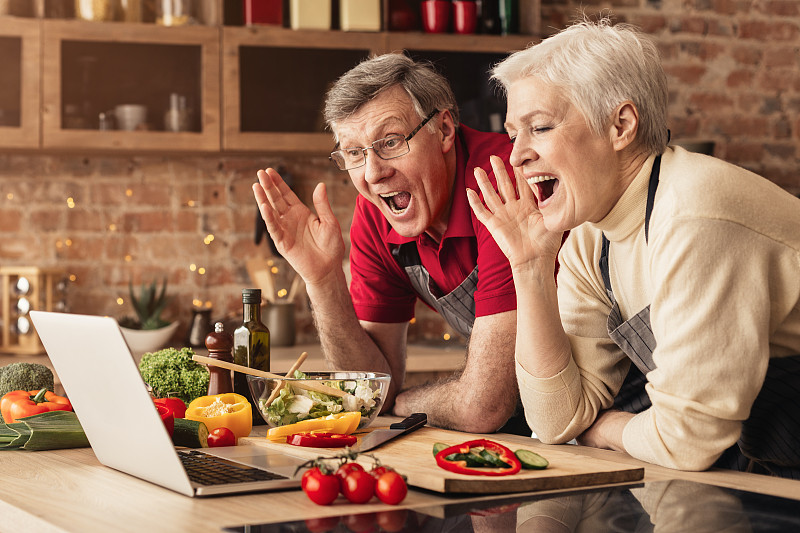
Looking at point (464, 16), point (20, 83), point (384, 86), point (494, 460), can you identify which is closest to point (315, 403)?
point (494, 460)

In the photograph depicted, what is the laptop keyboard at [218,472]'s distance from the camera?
119cm

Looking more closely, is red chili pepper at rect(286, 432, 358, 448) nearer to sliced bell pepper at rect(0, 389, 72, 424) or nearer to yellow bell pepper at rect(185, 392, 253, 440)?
yellow bell pepper at rect(185, 392, 253, 440)

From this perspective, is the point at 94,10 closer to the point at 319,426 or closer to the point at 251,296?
the point at 251,296

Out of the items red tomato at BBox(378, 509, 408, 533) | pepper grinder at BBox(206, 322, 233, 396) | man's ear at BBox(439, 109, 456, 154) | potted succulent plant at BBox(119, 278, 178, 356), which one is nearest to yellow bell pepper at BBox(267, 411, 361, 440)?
pepper grinder at BBox(206, 322, 233, 396)

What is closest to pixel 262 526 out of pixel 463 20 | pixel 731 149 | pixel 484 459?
pixel 484 459

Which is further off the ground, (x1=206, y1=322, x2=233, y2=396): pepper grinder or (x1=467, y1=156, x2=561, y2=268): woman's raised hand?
(x1=467, y1=156, x2=561, y2=268): woman's raised hand

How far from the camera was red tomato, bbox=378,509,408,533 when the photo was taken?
0.99m

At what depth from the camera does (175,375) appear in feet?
5.78

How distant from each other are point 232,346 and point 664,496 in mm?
964

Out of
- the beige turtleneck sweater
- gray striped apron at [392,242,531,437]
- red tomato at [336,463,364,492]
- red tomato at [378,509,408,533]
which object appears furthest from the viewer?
gray striped apron at [392,242,531,437]

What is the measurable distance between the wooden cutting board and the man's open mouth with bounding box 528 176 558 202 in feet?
1.49

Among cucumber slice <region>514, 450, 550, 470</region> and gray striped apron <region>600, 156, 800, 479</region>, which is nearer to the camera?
cucumber slice <region>514, 450, 550, 470</region>

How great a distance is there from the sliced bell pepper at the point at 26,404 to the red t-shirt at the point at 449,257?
846 millimetres

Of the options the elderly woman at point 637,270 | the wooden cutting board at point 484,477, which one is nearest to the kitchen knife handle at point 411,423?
the wooden cutting board at point 484,477
